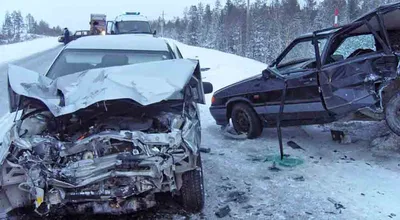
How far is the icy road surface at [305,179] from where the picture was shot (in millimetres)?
4152

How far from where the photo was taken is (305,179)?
5.11 meters

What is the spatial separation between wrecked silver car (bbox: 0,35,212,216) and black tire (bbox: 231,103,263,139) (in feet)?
8.70

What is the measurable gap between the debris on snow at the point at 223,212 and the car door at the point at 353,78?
2.53 metres

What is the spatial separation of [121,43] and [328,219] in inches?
140

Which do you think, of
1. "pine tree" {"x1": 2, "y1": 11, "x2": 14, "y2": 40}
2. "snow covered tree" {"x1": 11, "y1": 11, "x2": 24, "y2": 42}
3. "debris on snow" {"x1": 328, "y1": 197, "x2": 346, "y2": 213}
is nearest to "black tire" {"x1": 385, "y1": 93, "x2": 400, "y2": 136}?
"debris on snow" {"x1": 328, "y1": 197, "x2": 346, "y2": 213}

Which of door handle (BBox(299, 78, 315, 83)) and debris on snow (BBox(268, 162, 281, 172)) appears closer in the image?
debris on snow (BBox(268, 162, 281, 172))

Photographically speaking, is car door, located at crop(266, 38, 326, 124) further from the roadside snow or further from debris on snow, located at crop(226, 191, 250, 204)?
debris on snow, located at crop(226, 191, 250, 204)

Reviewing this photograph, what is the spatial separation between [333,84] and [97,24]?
27.6 metres

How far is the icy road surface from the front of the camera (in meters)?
4.15

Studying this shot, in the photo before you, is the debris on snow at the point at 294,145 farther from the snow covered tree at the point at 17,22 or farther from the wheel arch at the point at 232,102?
the snow covered tree at the point at 17,22

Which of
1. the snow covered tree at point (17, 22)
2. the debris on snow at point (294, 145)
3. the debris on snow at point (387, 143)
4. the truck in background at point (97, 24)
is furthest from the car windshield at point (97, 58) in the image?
the snow covered tree at point (17, 22)

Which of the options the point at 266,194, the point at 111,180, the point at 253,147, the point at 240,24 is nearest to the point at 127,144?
the point at 111,180

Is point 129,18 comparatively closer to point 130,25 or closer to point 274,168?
point 130,25

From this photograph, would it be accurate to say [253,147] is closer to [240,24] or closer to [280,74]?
[280,74]
